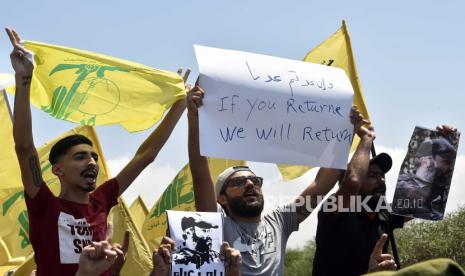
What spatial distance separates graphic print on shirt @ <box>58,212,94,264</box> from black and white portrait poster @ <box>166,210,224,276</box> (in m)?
0.46

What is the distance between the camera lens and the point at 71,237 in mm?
4156

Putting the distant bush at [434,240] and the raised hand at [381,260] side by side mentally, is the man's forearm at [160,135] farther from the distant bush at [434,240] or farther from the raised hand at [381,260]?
the distant bush at [434,240]

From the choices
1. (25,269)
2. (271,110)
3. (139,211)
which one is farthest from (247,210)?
(139,211)

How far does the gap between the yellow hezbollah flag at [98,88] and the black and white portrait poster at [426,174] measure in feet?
5.55

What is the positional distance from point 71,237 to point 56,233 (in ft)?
0.26

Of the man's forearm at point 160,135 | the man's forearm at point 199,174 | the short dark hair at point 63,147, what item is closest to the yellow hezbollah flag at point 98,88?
the man's forearm at point 160,135

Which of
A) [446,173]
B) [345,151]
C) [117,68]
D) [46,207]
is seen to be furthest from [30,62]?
[446,173]

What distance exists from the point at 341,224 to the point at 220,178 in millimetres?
822

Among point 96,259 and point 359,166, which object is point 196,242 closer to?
point 96,259

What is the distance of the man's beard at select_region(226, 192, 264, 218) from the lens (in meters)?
4.71

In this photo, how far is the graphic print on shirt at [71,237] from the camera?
4.12m

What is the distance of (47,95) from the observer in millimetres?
5254

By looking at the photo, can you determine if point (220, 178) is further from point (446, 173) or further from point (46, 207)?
point (446, 173)

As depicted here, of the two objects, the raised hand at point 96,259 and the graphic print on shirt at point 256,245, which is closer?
the raised hand at point 96,259
